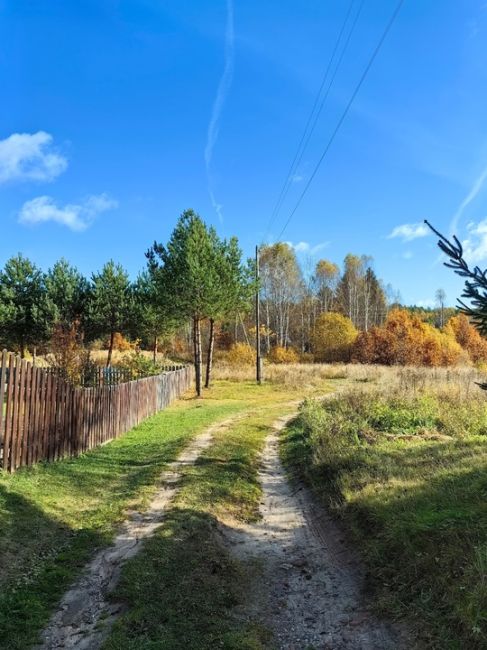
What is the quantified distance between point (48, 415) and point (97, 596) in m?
5.52

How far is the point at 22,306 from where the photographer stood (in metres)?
35.8

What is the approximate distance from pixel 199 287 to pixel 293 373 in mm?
13440

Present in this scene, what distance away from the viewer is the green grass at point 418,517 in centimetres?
385

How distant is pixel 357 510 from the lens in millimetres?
6453

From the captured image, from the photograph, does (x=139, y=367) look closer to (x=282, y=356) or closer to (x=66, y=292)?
(x=66, y=292)

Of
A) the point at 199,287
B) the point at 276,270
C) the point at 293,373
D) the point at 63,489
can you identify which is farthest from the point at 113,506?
the point at 276,270

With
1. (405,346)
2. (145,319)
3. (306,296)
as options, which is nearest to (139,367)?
(145,319)

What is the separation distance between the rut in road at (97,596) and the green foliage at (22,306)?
1189 inches

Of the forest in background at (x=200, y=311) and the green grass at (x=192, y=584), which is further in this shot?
the forest in background at (x=200, y=311)

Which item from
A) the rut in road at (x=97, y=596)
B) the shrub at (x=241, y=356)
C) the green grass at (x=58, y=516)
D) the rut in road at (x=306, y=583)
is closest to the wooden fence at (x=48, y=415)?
the green grass at (x=58, y=516)

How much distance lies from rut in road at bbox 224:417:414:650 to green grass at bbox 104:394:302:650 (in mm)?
217

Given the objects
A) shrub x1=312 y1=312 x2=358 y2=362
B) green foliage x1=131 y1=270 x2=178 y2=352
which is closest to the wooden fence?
green foliage x1=131 y1=270 x2=178 y2=352

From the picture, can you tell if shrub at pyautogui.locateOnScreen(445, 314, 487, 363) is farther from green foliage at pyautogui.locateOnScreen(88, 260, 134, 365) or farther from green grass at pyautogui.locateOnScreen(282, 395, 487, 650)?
green grass at pyautogui.locateOnScreen(282, 395, 487, 650)

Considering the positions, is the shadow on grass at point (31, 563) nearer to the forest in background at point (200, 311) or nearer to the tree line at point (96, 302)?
the forest in background at point (200, 311)
